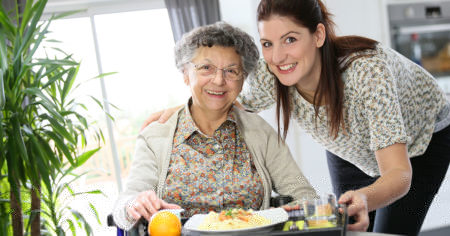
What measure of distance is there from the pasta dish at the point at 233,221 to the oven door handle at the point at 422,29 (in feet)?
8.99

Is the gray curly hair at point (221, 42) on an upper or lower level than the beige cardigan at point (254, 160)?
upper

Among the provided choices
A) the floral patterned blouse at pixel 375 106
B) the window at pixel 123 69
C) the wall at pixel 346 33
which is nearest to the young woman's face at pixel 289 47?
the floral patterned blouse at pixel 375 106

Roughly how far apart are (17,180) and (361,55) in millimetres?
1619

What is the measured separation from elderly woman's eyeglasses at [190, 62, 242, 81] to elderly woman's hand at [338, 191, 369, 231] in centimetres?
68

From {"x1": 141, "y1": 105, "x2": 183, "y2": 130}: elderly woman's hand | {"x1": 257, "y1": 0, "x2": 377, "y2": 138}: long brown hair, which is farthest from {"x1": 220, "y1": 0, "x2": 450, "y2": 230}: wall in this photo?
{"x1": 257, "y1": 0, "x2": 377, "y2": 138}: long brown hair

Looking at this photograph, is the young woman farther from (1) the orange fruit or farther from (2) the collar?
(1) the orange fruit

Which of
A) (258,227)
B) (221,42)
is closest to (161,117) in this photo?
(221,42)

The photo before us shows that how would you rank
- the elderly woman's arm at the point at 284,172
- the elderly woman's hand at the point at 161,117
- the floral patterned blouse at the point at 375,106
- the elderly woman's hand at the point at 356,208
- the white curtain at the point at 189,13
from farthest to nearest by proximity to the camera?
the white curtain at the point at 189,13, the elderly woman's hand at the point at 161,117, the elderly woman's arm at the point at 284,172, the floral patterned blouse at the point at 375,106, the elderly woman's hand at the point at 356,208

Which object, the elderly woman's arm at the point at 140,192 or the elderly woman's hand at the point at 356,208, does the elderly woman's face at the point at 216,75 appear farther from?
the elderly woman's hand at the point at 356,208

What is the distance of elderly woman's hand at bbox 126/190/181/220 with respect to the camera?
1311mm

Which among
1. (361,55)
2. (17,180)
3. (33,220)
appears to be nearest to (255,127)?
(361,55)

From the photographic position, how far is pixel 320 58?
62.9 inches

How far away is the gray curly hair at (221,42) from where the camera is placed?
172 cm

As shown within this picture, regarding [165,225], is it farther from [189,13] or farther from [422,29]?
[189,13]
